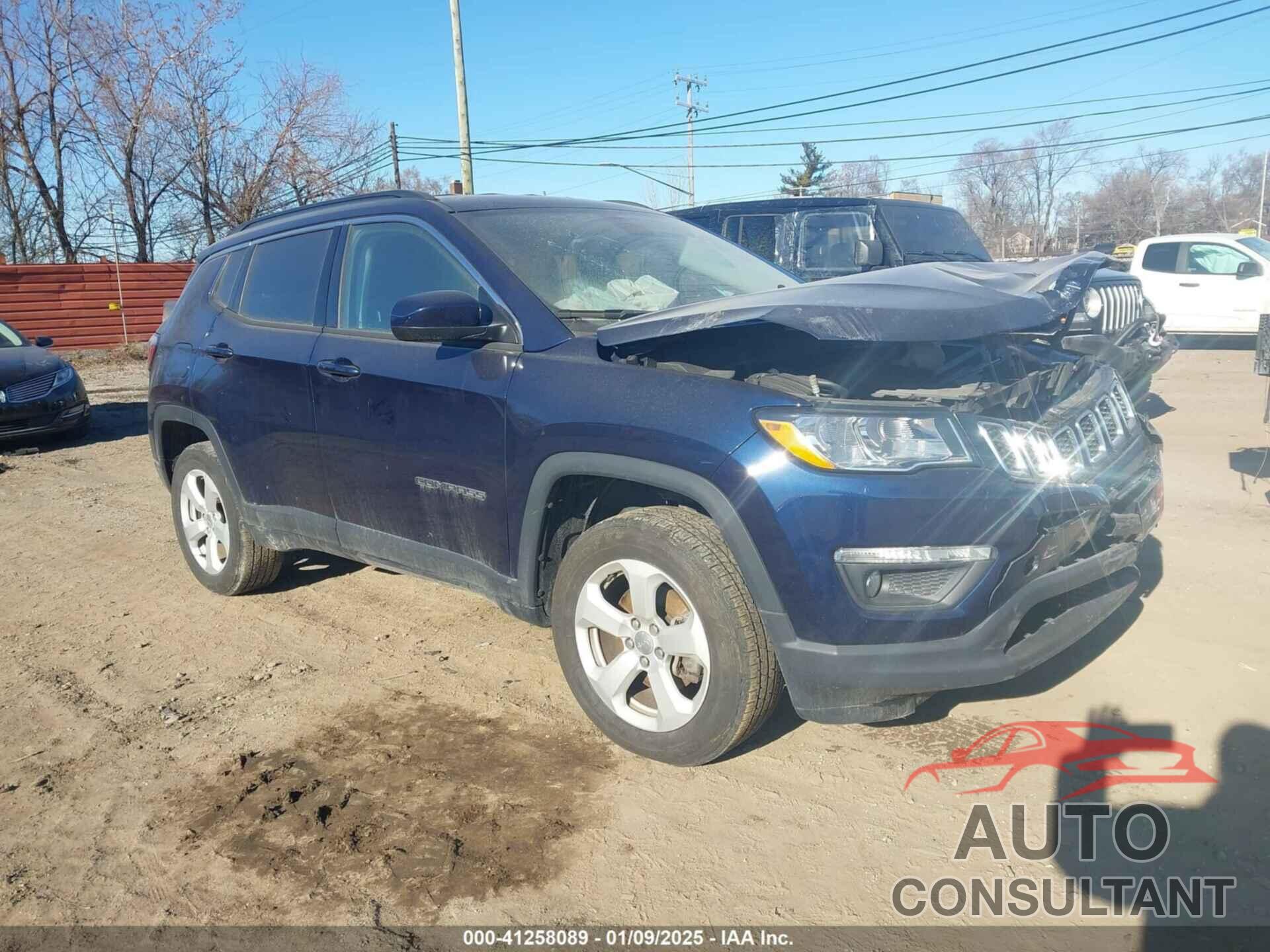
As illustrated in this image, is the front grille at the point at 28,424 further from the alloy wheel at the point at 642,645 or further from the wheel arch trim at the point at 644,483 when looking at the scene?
the alloy wheel at the point at 642,645

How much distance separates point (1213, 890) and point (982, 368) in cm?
166

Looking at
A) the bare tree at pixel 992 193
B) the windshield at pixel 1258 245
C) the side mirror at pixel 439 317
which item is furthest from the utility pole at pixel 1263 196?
the side mirror at pixel 439 317

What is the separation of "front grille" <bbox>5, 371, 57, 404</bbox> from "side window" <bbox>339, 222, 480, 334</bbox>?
7.45 meters

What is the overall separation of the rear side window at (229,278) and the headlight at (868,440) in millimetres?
3303

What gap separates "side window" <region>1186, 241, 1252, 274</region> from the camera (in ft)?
43.6

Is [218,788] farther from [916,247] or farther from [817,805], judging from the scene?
[916,247]

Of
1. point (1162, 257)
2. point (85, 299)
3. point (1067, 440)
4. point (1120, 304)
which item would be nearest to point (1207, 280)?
point (1162, 257)

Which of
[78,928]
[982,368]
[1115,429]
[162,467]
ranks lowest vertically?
[78,928]

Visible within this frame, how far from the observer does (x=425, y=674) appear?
4.02 metres

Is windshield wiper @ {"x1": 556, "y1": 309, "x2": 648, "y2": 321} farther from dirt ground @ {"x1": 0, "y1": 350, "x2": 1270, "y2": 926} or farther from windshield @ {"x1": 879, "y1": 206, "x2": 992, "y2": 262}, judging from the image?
windshield @ {"x1": 879, "y1": 206, "x2": 992, "y2": 262}

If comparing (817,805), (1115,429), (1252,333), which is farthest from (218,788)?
(1252,333)

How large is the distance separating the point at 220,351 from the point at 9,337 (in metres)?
8.04

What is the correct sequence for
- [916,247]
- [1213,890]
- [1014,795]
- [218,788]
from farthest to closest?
1. [916,247]
2. [218,788]
3. [1014,795]
4. [1213,890]

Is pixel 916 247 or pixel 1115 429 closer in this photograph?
pixel 1115 429
